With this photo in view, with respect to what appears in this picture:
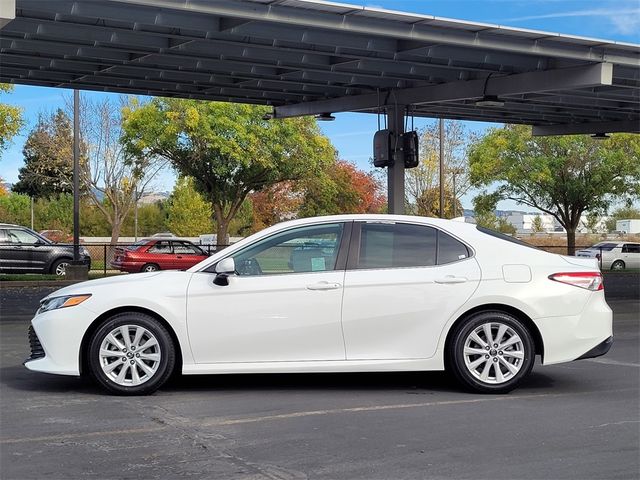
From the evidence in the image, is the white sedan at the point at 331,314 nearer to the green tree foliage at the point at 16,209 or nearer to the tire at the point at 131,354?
the tire at the point at 131,354

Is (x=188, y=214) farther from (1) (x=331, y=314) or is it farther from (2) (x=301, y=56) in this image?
(1) (x=331, y=314)

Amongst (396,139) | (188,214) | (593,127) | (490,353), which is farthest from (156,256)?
(188,214)

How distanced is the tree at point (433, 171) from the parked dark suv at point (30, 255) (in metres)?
22.5

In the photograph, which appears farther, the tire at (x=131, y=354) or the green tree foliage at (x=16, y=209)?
the green tree foliage at (x=16, y=209)

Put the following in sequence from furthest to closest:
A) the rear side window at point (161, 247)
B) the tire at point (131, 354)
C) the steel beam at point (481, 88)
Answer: the rear side window at point (161, 247) < the steel beam at point (481, 88) < the tire at point (131, 354)

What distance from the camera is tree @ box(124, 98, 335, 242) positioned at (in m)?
37.2

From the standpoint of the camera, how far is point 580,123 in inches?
1144

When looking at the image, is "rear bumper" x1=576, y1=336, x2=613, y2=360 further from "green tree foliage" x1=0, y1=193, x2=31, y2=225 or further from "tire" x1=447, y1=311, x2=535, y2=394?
"green tree foliage" x1=0, y1=193, x2=31, y2=225

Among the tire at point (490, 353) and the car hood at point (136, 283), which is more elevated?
the car hood at point (136, 283)

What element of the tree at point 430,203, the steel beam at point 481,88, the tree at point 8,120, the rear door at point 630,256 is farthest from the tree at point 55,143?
the rear door at point 630,256

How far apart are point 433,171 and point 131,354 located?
41400 millimetres

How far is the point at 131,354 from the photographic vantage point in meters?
7.89

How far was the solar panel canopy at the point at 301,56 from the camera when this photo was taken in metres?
14.6

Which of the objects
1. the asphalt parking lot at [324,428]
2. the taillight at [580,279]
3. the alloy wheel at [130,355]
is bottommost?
the asphalt parking lot at [324,428]
